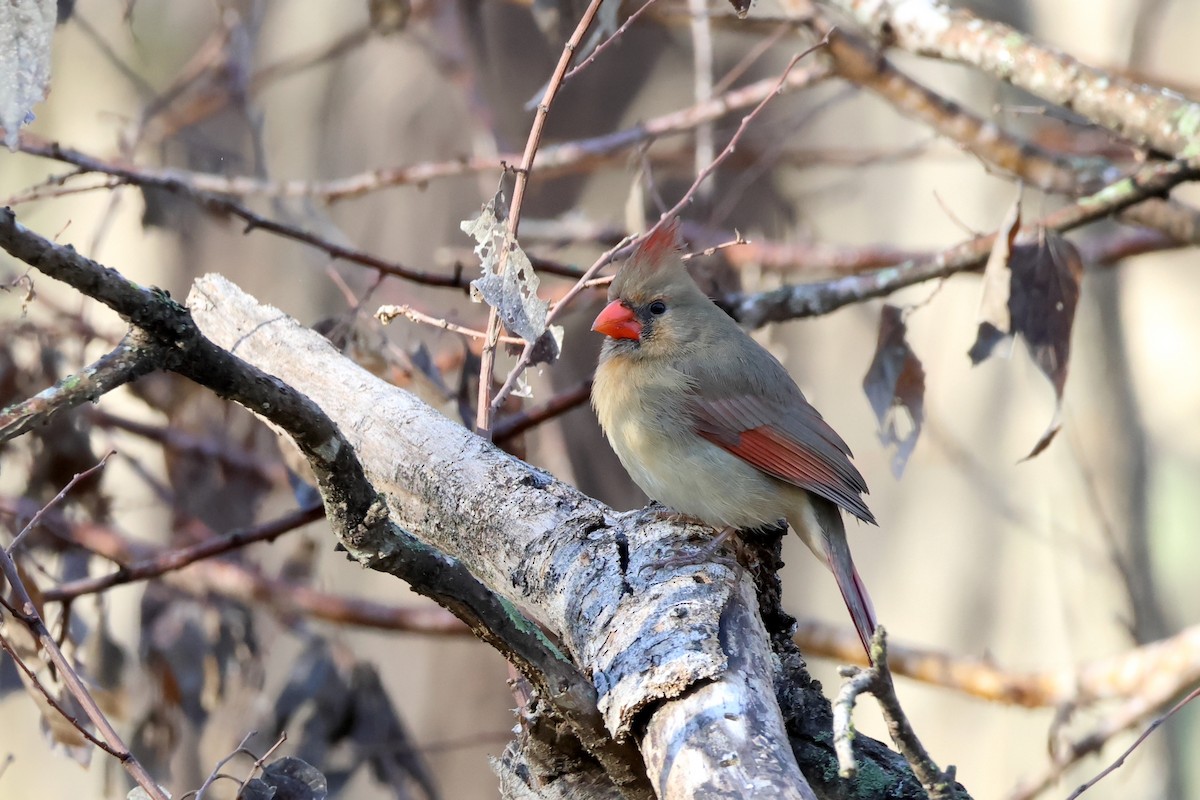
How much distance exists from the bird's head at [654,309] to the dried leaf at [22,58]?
2.17 meters

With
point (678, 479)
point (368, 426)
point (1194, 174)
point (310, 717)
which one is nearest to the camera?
point (368, 426)

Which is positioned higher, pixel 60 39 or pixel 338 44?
pixel 60 39

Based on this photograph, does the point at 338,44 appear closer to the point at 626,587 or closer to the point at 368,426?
the point at 368,426

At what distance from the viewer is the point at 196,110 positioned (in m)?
6.50

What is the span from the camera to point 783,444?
3.40 meters

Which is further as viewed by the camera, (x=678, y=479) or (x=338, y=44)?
(x=338, y=44)

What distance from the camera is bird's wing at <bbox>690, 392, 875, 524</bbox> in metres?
3.29

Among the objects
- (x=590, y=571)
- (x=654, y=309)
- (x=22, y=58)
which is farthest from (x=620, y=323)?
(x=22, y=58)

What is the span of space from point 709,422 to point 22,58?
7.22 feet

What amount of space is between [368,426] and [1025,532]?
4.56 meters

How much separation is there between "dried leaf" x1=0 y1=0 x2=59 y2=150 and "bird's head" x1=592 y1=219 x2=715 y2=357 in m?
2.17

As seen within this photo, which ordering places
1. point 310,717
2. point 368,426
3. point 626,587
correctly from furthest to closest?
point 310,717
point 368,426
point 626,587

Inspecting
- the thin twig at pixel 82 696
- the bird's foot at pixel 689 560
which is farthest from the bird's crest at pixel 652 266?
the thin twig at pixel 82 696

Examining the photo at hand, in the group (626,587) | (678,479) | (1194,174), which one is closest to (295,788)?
(626,587)
